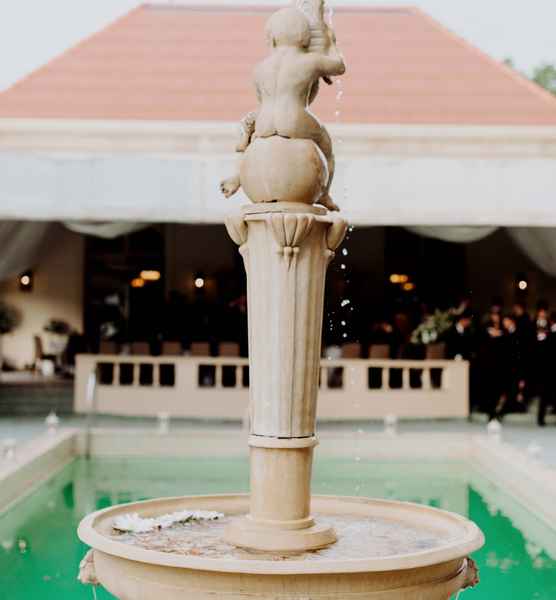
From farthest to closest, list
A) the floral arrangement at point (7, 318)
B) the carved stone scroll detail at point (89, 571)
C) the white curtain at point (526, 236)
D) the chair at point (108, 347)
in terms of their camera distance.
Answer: the floral arrangement at point (7, 318), the chair at point (108, 347), the white curtain at point (526, 236), the carved stone scroll detail at point (89, 571)

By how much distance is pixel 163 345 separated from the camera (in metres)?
16.5

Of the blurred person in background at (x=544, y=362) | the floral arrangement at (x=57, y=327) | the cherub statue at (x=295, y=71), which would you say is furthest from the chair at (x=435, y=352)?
the cherub statue at (x=295, y=71)

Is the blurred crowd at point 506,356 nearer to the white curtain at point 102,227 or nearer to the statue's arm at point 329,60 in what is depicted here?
the white curtain at point 102,227

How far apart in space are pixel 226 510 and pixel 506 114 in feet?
34.2

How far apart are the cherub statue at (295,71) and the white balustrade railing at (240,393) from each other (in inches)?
421

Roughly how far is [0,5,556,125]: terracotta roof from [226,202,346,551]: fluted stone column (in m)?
9.35

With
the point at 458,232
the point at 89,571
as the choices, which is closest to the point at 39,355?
the point at 458,232

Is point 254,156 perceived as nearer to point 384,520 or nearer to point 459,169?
point 384,520

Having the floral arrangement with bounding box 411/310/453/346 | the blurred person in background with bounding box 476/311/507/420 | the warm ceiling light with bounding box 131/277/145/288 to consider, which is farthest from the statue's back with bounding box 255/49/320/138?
the warm ceiling light with bounding box 131/277/145/288

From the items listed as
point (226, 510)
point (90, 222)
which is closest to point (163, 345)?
point (90, 222)

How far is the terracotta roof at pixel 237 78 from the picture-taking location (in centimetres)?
1458

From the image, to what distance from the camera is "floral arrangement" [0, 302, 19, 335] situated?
2159 centimetres

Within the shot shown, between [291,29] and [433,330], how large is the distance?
12.3 metres

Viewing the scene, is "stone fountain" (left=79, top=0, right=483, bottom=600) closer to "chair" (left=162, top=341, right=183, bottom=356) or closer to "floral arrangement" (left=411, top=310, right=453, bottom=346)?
"chair" (left=162, top=341, right=183, bottom=356)
